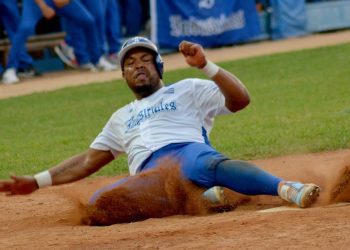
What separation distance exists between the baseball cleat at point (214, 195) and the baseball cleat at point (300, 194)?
0.47 meters

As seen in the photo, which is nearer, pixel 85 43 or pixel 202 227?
pixel 202 227

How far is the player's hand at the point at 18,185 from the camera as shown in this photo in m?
7.20

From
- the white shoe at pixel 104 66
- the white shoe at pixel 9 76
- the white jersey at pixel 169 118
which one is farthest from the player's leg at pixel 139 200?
the white shoe at pixel 104 66

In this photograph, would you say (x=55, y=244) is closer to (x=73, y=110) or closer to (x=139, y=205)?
(x=139, y=205)

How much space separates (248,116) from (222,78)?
5491 millimetres

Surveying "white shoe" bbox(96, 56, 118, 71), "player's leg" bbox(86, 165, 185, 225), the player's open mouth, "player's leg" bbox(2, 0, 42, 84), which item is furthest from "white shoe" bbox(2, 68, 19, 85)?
"player's leg" bbox(86, 165, 185, 225)

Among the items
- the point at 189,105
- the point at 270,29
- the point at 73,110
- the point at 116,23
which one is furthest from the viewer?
the point at 270,29

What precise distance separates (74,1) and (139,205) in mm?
11131

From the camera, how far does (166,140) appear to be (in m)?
7.20

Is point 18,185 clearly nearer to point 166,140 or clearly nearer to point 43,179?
point 43,179

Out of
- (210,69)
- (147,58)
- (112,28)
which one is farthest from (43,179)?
(112,28)

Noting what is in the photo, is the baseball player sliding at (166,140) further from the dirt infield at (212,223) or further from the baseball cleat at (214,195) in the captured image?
the dirt infield at (212,223)

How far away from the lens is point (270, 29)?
22.2m

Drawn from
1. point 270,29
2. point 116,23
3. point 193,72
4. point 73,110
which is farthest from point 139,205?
point 270,29
